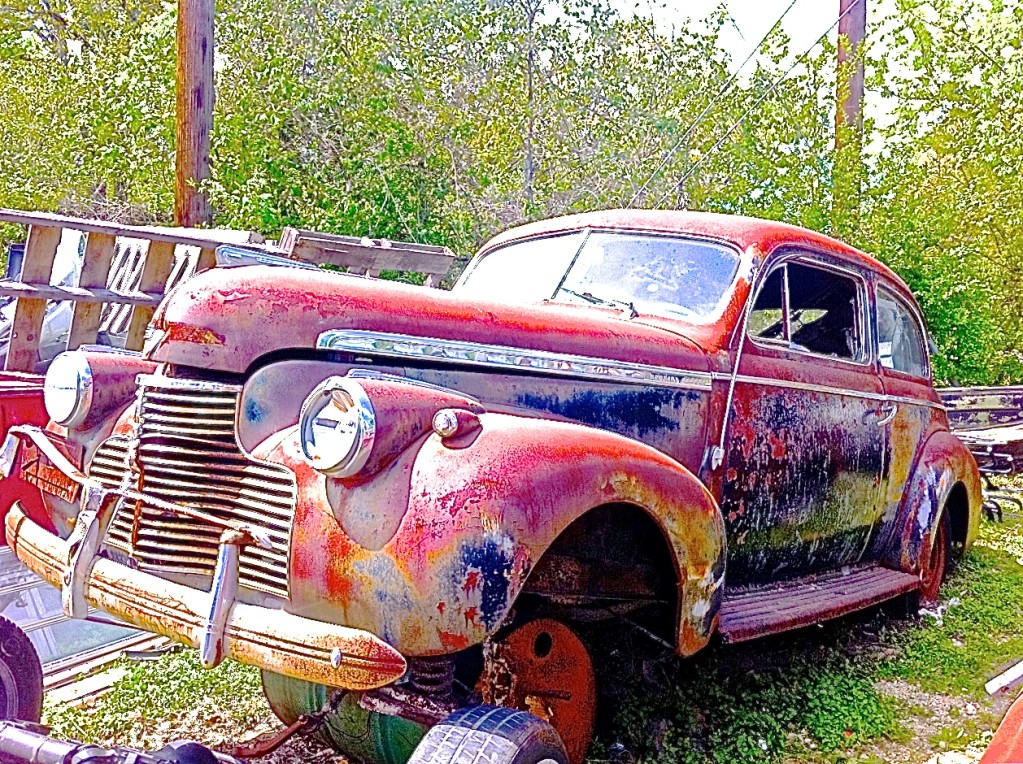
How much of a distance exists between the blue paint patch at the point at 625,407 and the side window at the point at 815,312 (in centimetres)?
79

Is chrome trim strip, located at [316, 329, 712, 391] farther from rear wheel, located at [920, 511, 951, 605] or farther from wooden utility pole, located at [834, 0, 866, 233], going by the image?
wooden utility pole, located at [834, 0, 866, 233]

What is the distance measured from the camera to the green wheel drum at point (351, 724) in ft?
9.89

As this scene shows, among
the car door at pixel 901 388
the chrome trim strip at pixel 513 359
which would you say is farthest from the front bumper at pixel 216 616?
the car door at pixel 901 388

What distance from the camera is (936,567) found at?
5.38 m

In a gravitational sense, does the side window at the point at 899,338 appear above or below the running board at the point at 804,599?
above

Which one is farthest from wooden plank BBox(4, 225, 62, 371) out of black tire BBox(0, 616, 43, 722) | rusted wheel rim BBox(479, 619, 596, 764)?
rusted wheel rim BBox(479, 619, 596, 764)

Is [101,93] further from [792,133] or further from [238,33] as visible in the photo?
[792,133]

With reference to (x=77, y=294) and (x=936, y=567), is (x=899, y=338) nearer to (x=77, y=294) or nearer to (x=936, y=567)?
(x=936, y=567)

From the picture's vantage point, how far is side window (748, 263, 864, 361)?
411 centimetres

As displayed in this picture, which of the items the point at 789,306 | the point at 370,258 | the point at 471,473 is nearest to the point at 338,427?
the point at 471,473

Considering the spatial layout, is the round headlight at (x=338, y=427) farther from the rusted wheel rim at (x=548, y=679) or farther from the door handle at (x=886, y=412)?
the door handle at (x=886, y=412)

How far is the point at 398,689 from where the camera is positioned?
8.66 ft

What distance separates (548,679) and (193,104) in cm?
591

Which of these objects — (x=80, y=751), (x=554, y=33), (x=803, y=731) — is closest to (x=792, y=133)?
(x=554, y=33)
